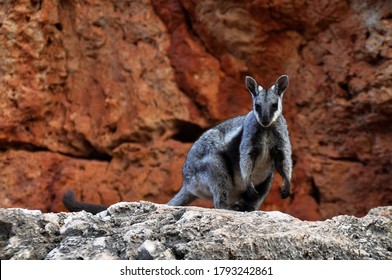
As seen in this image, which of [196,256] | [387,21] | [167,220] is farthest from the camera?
[387,21]

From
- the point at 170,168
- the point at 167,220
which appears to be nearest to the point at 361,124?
the point at 170,168

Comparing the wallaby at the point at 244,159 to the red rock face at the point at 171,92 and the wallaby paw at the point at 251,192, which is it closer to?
the wallaby paw at the point at 251,192

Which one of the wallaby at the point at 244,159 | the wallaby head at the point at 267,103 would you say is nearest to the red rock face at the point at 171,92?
the wallaby at the point at 244,159

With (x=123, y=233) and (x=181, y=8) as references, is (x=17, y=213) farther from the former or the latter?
(x=181, y=8)

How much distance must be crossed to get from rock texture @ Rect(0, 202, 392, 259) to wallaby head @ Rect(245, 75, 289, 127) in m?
1.23

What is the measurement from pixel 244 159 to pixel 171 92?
2913mm

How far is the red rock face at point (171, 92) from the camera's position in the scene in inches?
361

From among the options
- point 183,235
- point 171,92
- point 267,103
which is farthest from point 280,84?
point 171,92

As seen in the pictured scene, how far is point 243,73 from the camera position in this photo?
9547mm

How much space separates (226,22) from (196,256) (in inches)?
202

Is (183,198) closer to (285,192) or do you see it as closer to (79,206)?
(79,206)

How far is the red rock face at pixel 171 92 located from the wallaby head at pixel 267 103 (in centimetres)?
259

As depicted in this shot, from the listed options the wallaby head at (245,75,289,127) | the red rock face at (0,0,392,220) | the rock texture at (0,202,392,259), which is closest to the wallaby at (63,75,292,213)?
the wallaby head at (245,75,289,127)

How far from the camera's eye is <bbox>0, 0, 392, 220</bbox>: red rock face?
917 centimetres
